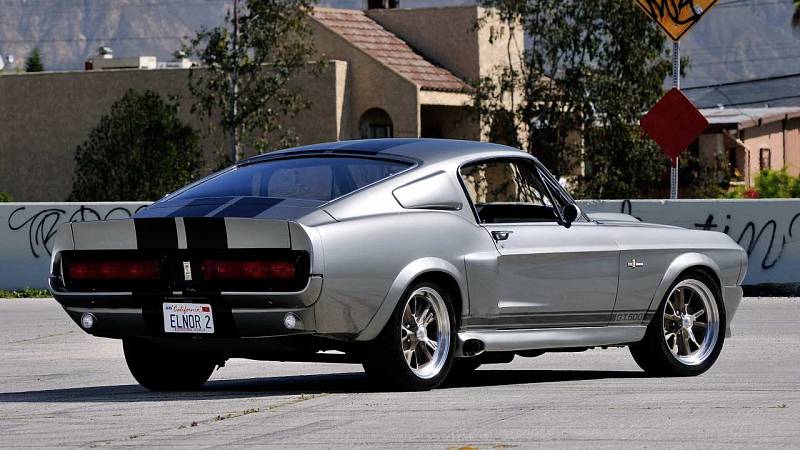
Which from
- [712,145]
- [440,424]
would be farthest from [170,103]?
[440,424]

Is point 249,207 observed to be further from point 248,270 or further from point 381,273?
point 381,273

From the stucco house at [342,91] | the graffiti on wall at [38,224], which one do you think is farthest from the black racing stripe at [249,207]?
the stucco house at [342,91]

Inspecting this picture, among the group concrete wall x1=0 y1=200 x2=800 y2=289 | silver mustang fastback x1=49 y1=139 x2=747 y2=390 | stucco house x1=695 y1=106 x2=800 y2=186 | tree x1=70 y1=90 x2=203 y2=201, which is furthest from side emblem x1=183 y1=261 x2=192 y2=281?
stucco house x1=695 y1=106 x2=800 y2=186

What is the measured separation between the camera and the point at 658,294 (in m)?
11.9

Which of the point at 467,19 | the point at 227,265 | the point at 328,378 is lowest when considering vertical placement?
the point at 328,378

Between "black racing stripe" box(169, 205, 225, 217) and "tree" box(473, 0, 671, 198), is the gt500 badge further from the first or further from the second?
"tree" box(473, 0, 671, 198)

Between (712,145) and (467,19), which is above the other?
(467,19)

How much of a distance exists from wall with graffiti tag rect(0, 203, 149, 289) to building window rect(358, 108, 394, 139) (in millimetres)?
26983

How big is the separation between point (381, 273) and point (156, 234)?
4.32ft

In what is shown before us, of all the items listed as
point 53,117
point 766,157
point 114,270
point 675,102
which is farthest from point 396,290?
point 766,157

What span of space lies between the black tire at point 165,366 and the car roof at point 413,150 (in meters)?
1.34

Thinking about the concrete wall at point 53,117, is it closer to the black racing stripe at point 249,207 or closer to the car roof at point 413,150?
the car roof at point 413,150

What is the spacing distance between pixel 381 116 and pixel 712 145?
48.4 feet

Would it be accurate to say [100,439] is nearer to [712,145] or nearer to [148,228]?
[148,228]
